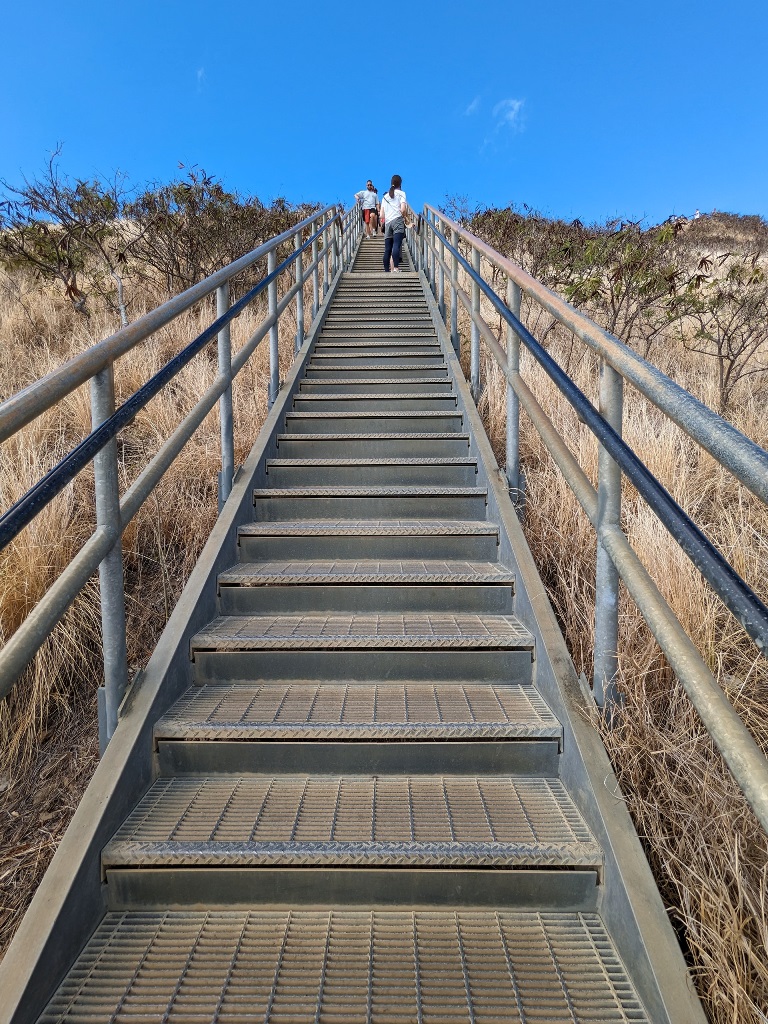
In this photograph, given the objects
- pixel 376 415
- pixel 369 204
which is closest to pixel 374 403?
pixel 376 415

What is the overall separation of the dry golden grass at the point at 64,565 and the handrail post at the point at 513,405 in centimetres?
168

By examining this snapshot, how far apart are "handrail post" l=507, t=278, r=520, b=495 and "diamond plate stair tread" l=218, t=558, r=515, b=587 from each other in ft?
1.58

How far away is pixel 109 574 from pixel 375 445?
8.10ft

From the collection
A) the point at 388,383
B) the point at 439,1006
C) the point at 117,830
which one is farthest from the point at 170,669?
the point at 388,383

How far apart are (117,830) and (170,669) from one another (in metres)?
0.57

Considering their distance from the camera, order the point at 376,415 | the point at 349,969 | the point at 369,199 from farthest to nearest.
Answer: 1. the point at 369,199
2. the point at 376,415
3. the point at 349,969

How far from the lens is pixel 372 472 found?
13.4 ft

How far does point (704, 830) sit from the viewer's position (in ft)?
5.62

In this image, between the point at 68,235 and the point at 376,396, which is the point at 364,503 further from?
the point at 68,235

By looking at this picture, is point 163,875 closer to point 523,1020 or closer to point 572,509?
point 523,1020

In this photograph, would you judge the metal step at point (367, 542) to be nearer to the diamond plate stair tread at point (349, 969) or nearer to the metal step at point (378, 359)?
the diamond plate stair tread at point (349, 969)

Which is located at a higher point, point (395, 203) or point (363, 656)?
point (395, 203)

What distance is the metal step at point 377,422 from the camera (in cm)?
467

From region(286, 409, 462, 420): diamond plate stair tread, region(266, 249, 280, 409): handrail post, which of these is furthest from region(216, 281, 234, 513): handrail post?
region(286, 409, 462, 420): diamond plate stair tread
